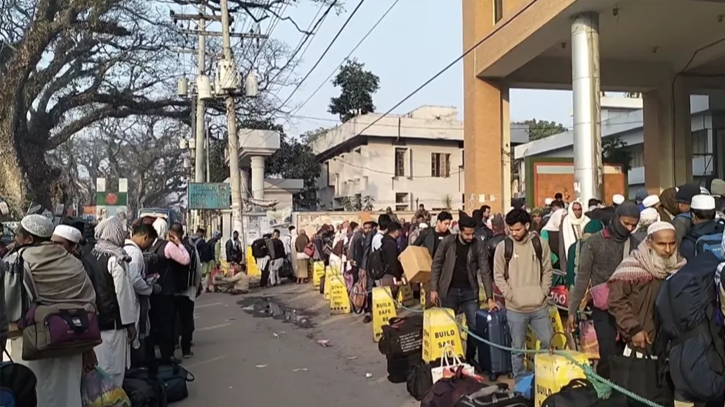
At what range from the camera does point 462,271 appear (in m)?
8.04

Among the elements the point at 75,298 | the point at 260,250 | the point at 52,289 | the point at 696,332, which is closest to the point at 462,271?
the point at 696,332

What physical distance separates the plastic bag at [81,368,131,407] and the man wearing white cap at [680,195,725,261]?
15.9 ft

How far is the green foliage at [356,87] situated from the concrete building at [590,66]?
29.0 meters

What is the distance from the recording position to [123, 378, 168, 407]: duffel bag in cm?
640

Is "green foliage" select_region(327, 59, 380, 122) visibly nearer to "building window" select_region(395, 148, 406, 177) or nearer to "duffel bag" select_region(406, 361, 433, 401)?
"building window" select_region(395, 148, 406, 177)

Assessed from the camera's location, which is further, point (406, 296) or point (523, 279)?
point (406, 296)

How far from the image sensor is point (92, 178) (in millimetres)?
60469

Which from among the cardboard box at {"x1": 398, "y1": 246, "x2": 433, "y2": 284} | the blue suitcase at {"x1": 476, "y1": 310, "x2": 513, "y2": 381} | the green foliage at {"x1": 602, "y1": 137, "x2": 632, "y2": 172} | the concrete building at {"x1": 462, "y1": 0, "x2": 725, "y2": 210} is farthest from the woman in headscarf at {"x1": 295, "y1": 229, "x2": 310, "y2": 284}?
the blue suitcase at {"x1": 476, "y1": 310, "x2": 513, "y2": 381}

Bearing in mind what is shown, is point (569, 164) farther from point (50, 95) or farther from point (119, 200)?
point (50, 95)

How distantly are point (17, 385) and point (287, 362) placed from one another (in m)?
4.93

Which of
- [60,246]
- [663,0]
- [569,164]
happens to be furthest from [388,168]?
[60,246]

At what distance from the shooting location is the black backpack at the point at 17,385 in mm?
4711

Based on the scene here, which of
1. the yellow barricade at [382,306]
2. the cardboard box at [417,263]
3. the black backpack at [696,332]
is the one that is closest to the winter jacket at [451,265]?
the cardboard box at [417,263]

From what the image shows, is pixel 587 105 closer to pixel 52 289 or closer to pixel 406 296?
pixel 406 296
